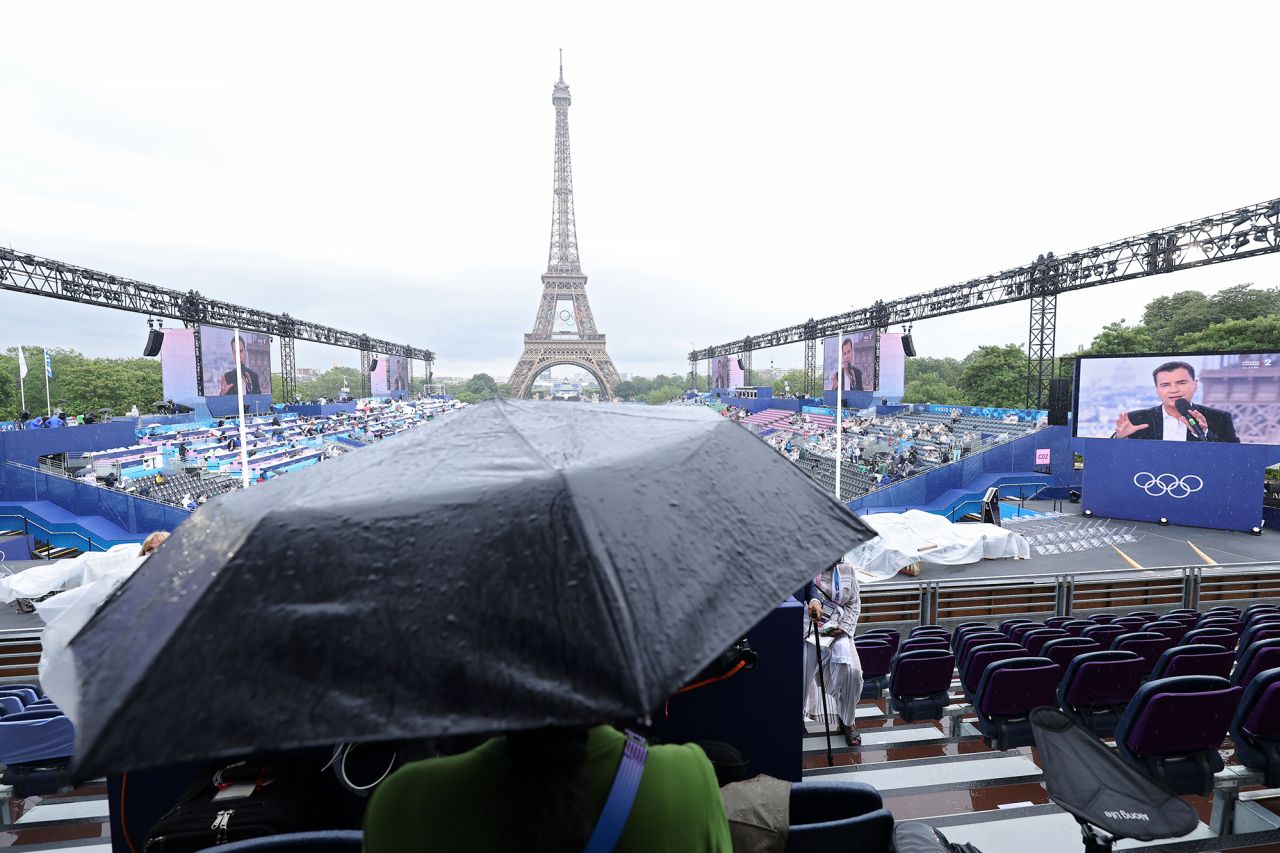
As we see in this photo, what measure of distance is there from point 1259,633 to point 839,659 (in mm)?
3351

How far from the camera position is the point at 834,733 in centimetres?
371

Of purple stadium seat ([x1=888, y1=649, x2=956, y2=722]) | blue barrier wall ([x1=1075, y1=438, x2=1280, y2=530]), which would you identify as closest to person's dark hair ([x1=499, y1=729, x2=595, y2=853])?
purple stadium seat ([x1=888, y1=649, x2=956, y2=722])

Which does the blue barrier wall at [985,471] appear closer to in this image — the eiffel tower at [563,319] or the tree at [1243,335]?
the tree at [1243,335]

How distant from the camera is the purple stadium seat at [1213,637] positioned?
4.00 meters

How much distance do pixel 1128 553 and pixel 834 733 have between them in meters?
11.9

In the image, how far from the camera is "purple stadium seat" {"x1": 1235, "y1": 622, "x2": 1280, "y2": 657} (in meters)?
4.11

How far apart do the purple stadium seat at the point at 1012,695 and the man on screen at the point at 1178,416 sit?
1493cm

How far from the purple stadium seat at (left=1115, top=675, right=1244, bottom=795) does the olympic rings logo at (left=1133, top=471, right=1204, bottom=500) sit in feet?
51.5

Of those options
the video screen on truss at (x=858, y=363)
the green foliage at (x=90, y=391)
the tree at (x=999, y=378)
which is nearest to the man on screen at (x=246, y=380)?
the green foliage at (x=90, y=391)

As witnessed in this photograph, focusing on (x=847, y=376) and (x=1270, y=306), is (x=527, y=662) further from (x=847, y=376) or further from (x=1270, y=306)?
(x=1270, y=306)

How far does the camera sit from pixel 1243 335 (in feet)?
99.7

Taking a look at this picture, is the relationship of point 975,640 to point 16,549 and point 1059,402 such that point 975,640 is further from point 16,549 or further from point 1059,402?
point 1059,402

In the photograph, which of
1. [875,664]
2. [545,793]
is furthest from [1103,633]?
[545,793]

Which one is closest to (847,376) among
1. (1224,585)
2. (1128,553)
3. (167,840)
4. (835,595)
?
(1128,553)
